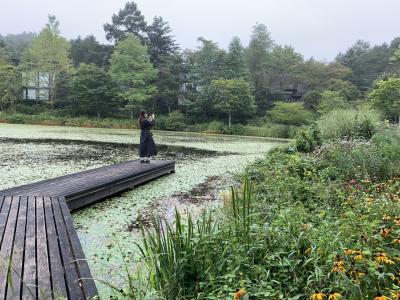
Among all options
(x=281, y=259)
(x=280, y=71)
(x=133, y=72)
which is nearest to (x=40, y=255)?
(x=281, y=259)

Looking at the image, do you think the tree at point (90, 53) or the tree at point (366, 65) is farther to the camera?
the tree at point (90, 53)

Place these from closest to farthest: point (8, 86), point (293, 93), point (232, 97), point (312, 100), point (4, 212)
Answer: point (4, 212), point (232, 97), point (8, 86), point (312, 100), point (293, 93)

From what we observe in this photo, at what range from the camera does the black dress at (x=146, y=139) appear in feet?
26.8

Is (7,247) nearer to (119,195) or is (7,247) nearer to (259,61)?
(119,195)

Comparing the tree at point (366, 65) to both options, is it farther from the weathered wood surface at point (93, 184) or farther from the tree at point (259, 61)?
the weathered wood surface at point (93, 184)

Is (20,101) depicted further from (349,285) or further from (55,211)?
(349,285)

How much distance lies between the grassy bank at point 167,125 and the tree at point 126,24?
16403 mm

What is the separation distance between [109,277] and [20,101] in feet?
110

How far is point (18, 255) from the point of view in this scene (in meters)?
2.89

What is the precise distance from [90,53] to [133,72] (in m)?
11.6

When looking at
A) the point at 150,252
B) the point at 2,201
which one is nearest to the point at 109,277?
the point at 150,252

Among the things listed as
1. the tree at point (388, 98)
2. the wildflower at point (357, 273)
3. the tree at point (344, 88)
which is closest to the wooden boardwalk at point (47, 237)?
the wildflower at point (357, 273)

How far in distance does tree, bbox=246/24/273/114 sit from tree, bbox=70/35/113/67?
16586mm

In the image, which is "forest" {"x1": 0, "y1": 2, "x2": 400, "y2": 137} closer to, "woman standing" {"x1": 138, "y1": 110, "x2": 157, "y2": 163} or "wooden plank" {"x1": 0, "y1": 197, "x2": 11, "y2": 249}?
"woman standing" {"x1": 138, "y1": 110, "x2": 157, "y2": 163}
